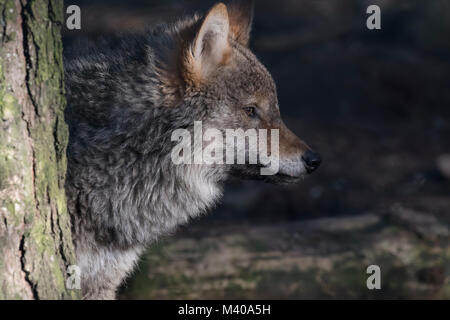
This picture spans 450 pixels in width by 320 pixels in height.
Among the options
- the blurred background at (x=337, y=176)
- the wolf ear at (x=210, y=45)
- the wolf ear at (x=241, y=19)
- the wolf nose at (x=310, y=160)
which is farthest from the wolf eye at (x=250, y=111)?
the blurred background at (x=337, y=176)

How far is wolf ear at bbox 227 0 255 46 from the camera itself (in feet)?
13.9

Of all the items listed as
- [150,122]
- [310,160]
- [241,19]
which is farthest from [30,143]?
[241,19]

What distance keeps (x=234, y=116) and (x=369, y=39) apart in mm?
8331

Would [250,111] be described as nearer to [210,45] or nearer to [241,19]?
[210,45]

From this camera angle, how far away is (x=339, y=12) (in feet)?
35.7

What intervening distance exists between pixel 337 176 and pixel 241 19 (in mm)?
4440

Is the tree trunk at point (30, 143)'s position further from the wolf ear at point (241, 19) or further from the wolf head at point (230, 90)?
the wolf ear at point (241, 19)

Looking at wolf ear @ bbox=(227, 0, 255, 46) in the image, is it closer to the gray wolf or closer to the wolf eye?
the gray wolf

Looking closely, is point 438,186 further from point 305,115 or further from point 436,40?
point 436,40

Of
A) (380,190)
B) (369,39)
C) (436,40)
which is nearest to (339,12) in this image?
(369,39)

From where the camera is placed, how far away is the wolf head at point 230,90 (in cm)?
350

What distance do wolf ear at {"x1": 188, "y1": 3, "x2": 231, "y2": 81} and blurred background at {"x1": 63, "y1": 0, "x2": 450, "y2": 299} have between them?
96 cm

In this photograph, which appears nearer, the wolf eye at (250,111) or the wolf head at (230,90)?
the wolf head at (230,90)

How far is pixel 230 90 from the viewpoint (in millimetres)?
3676
